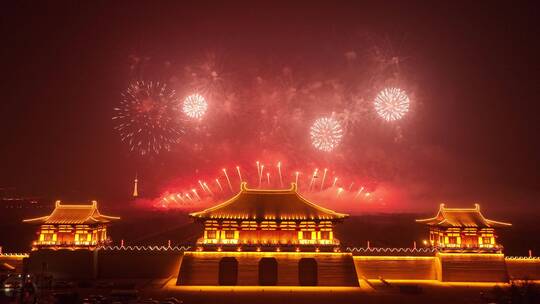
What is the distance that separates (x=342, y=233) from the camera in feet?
224

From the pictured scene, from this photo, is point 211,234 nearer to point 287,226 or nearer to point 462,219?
point 287,226

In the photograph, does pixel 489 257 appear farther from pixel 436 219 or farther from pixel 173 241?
pixel 173 241

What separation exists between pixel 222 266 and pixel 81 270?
10.6m

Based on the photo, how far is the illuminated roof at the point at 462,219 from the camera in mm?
32719

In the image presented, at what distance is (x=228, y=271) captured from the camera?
100ft

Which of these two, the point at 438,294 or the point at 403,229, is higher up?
the point at 403,229

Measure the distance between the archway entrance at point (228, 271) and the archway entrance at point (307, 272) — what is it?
4.46m

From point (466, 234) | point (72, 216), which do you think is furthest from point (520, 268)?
point (72, 216)

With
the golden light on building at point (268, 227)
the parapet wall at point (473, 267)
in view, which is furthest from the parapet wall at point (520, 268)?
the golden light on building at point (268, 227)

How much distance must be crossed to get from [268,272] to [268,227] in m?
3.18

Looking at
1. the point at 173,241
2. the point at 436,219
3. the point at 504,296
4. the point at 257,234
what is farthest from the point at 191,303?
the point at 173,241

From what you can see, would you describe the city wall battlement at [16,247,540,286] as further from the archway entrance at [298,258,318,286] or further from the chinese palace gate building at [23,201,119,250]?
the chinese palace gate building at [23,201,119,250]

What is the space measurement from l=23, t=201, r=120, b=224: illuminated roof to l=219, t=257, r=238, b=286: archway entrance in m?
10.6

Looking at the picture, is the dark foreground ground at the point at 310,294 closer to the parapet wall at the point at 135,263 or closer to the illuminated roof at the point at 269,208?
the parapet wall at the point at 135,263
